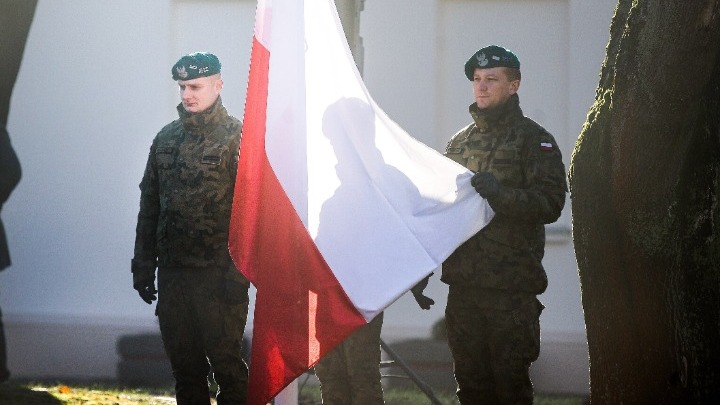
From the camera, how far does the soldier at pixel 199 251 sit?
650 cm

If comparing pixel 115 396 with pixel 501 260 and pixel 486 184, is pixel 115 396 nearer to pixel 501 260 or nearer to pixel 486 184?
pixel 501 260

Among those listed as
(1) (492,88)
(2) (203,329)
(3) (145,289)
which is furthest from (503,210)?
(3) (145,289)

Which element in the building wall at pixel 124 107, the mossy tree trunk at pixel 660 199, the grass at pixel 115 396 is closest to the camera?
the mossy tree trunk at pixel 660 199

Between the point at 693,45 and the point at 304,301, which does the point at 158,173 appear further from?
the point at 693,45

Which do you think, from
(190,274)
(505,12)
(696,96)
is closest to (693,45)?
(696,96)

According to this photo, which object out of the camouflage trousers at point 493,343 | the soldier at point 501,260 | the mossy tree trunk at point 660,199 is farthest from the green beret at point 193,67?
the mossy tree trunk at point 660,199

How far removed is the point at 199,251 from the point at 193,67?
90 cm

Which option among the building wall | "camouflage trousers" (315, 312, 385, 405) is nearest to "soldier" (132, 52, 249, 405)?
"camouflage trousers" (315, 312, 385, 405)

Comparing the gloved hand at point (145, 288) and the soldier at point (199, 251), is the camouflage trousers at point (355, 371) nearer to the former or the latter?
the soldier at point (199, 251)

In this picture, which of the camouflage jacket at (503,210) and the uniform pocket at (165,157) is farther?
the uniform pocket at (165,157)

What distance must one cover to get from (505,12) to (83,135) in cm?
323

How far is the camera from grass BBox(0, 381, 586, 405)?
8461 millimetres

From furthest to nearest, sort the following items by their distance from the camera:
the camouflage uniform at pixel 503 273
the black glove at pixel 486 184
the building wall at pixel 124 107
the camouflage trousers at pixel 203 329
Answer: the building wall at pixel 124 107 < the camouflage trousers at pixel 203 329 < the camouflage uniform at pixel 503 273 < the black glove at pixel 486 184

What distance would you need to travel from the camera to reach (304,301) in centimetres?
526
